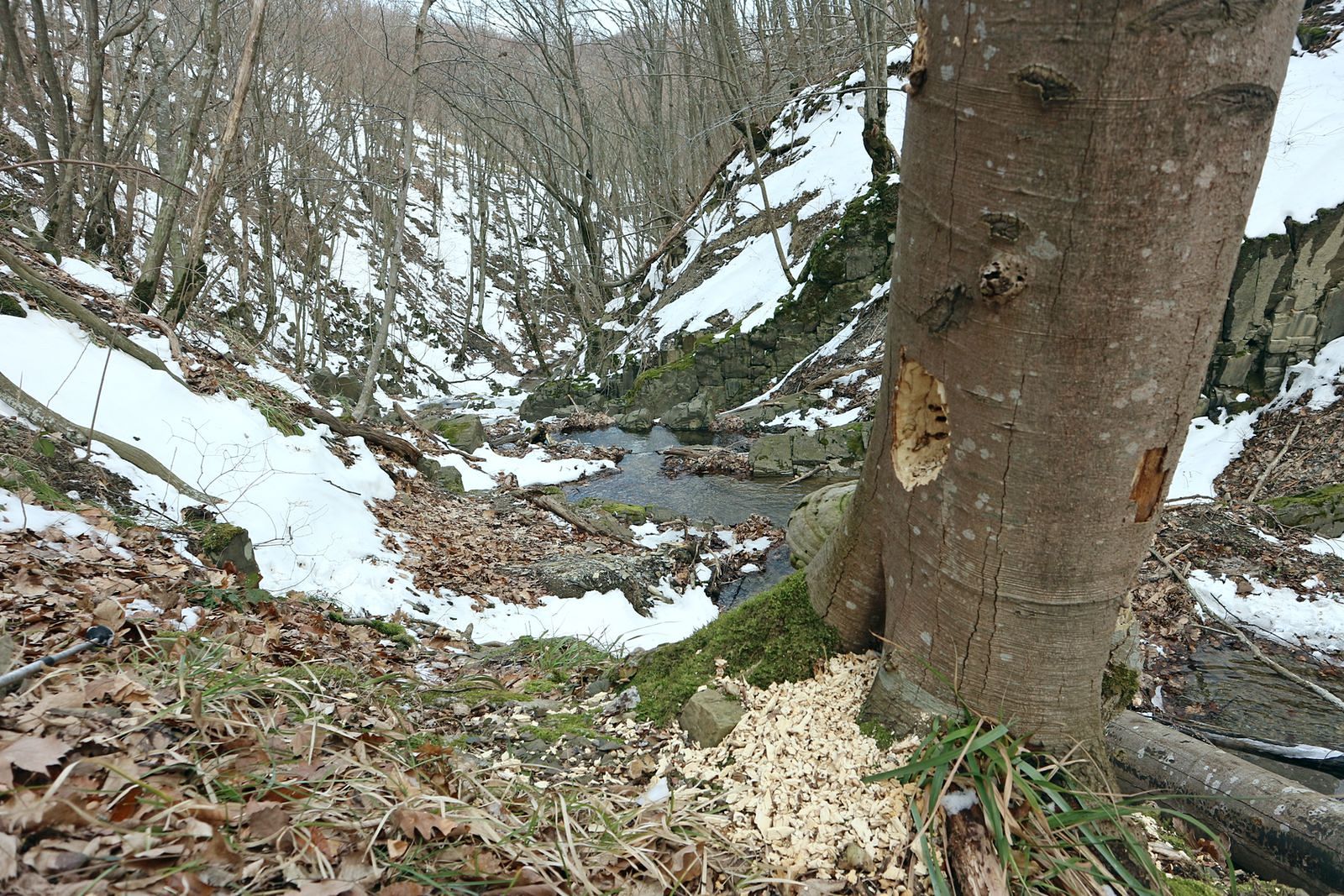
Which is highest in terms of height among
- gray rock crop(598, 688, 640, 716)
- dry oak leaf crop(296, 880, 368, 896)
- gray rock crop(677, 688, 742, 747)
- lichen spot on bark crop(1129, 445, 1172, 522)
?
lichen spot on bark crop(1129, 445, 1172, 522)

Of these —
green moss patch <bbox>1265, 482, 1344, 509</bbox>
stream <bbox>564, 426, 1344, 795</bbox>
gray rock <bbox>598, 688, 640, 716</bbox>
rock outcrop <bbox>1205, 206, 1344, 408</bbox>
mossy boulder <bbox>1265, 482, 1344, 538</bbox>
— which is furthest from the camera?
rock outcrop <bbox>1205, 206, 1344, 408</bbox>

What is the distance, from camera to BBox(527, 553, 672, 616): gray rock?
5.90 m

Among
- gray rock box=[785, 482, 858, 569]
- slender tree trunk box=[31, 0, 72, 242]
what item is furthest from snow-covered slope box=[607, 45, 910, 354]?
gray rock box=[785, 482, 858, 569]

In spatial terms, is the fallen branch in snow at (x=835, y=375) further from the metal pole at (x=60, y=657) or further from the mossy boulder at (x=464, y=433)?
the metal pole at (x=60, y=657)

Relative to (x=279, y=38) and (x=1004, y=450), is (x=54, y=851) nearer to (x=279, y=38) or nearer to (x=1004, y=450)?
(x=1004, y=450)

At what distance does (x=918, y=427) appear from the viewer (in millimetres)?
1896

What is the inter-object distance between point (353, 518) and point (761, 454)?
6.57 metres

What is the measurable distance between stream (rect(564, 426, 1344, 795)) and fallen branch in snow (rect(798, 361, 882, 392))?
193 cm

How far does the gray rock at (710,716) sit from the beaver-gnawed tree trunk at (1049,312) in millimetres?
478

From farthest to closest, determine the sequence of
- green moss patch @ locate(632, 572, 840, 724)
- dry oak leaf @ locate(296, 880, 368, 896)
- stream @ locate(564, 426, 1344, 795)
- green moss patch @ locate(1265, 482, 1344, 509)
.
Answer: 1. green moss patch @ locate(1265, 482, 1344, 509)
2. stream @ locate(564, 426, 1344, 795)
3. green moss patch @ locate(632, 572, 840, 724)
4. dry oak leaf @ locate(296, 880, 368, 896)

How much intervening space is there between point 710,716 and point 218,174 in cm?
795

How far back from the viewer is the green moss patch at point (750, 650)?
2.38 m

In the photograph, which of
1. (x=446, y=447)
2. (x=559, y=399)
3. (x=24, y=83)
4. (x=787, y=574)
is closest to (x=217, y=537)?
(x=787, y=574)

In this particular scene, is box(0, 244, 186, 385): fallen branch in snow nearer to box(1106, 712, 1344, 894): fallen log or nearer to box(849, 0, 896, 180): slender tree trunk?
box(1106, 712, 1344, 894): fallen log
